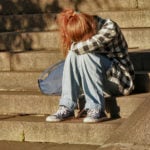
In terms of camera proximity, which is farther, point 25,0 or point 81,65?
point 25,0

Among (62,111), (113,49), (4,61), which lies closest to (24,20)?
(4,61)

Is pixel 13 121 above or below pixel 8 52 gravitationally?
below

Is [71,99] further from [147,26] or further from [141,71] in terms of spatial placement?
[147,26]

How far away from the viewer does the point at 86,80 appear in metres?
5.29

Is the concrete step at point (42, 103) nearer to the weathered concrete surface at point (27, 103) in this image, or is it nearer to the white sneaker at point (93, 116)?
the weathered concrete surface at point (27, 103)

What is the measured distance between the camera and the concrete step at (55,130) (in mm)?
5180

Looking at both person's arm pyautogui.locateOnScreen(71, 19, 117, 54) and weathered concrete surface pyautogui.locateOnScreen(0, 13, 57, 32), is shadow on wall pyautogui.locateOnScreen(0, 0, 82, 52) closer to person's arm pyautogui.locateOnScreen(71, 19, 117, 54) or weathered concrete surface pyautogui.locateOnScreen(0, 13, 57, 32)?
weathered concrete surface pyautogui.locateOnScreen(0, 13, 57, 32)

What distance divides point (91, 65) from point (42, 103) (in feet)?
2.83

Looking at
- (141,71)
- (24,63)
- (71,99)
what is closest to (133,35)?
(141,71)

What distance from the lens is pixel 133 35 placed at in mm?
6895

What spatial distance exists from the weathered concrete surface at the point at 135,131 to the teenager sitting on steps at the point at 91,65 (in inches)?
26.9

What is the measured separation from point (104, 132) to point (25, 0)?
3.50 meters

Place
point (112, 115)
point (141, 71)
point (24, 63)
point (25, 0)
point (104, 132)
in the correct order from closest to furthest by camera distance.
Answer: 1. point (104, 132)
2. point (112, 115)
3. point (141, 71)
4. point (24, 63)
5. point (25, 0)

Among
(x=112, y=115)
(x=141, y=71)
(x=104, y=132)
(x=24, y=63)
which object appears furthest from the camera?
(x=24, y=63)
